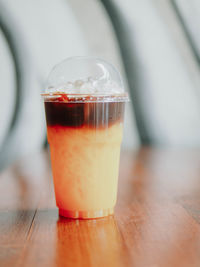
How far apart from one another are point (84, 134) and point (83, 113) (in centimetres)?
4

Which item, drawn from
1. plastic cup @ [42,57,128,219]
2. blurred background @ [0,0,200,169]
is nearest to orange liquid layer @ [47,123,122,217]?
plastic cup @ [42,57,128,219]

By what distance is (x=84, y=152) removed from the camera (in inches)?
29.1

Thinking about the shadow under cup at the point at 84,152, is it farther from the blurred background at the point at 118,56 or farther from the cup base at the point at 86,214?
the blurred background at the point at 118,56

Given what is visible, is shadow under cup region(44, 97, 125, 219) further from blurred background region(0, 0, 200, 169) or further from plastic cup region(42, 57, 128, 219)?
blurred background region(0, 0, 200, 169)

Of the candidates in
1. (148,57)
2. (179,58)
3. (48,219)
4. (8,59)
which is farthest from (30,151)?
(48,219)

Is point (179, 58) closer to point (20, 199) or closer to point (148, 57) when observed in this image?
point (148, 57)

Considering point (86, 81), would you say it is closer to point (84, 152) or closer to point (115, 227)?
point (84, 152)

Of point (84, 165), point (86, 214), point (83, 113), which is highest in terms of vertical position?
point (83, 113)

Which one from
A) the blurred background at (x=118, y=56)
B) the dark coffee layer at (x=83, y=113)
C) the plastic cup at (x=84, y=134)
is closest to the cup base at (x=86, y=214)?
the plastic cup at (x=84, y=134)

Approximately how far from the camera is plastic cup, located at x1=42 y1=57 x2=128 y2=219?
0.72 meters

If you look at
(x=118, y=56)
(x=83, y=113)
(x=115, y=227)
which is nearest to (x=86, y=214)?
(x=115, y=227)

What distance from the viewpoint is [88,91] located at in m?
0.72

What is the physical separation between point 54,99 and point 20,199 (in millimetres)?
294

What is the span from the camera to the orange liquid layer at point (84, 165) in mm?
737
